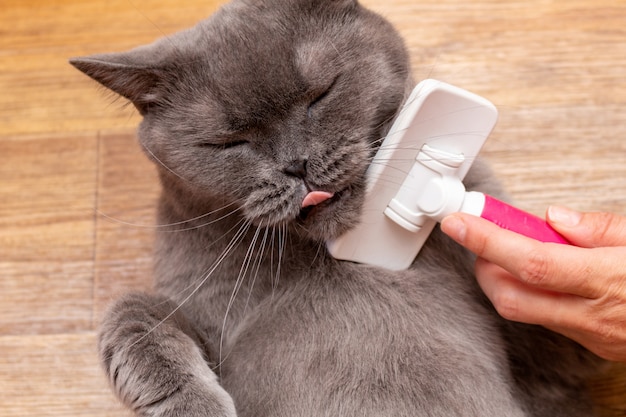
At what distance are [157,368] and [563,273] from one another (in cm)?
67

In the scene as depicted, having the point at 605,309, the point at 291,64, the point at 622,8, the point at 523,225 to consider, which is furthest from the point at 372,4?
the point at 605,309

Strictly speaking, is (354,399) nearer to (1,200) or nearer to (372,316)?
(372,316)

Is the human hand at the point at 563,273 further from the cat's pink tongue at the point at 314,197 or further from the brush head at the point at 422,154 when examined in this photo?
the cat's pink tongue at the point at 314,197

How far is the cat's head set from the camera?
3.40 ft

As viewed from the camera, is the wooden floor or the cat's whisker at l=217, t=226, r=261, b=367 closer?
the cat's whisker at l=217, t=226, r=261, b=367

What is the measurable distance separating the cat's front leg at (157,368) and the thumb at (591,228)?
63 centimetres

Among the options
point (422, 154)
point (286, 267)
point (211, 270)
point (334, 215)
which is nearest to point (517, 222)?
point (422, 154)

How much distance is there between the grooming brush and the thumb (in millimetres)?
17

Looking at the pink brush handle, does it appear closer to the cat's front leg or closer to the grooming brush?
the grooming brush

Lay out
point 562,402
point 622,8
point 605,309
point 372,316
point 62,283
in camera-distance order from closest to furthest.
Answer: point 605,309
point 372,316
point 562,402
point 62,283
point 622,8

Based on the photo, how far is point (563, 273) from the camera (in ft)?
3.23

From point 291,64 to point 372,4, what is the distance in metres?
0.81

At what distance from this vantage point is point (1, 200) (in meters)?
1.65

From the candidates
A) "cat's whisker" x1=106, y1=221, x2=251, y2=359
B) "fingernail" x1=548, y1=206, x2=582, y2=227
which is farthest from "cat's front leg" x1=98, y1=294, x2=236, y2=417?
"fingernail" x1=548, y1=206, x2=582, y2=227
